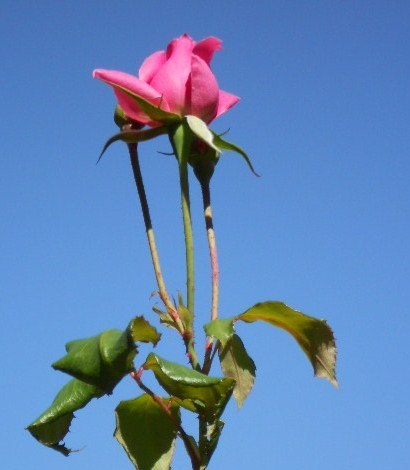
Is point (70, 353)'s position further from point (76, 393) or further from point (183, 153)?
point (183, 153)

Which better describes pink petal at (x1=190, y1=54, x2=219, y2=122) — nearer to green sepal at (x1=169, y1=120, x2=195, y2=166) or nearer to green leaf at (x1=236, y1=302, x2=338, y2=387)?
green sepal at (x1=169, y1=120, x2=195, y2=166)

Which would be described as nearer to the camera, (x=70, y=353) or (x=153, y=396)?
(x=70, y=353)

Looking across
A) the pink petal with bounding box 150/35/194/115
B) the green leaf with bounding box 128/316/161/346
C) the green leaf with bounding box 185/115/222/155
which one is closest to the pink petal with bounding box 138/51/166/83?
the pink petal with bounding box 150/35/194/115

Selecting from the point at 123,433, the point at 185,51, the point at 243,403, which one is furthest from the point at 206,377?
the point at 185,51

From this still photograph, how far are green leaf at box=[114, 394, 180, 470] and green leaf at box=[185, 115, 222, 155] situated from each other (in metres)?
0.34

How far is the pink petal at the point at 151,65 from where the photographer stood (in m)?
1.22

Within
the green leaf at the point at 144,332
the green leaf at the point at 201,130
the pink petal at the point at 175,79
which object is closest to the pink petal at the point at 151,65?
the pink petal at the point at 175,79

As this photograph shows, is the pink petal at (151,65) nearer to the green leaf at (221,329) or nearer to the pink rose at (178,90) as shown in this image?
the pink rose at (178,90)

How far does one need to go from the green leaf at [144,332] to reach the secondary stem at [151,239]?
0.03 metres

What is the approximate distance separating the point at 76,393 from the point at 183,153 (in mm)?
339

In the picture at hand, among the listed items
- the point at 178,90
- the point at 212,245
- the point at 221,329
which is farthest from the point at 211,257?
the point at 178,90

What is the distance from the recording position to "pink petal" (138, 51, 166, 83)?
1.22m

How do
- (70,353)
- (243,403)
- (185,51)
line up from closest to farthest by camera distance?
(70,353), (243,403), (185,51)

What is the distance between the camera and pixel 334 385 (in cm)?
109
